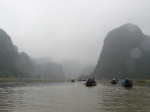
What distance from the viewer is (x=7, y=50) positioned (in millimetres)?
183750

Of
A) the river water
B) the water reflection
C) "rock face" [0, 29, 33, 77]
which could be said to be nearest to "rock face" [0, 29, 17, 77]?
"rock face" [0, 29, 33, 77]

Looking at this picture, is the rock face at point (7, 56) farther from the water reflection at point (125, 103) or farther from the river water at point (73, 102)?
the water reflection at point (125, 103)

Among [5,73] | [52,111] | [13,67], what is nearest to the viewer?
[52,111]

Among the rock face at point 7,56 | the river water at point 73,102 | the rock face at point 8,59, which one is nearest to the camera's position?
the river water at point 73,102

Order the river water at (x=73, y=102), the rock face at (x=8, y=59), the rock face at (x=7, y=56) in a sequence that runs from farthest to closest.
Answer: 1. the rock face at (x=8, y=59)
2. the rock face at (x=7, y=56)
3. the river water at (x=73, y=102)

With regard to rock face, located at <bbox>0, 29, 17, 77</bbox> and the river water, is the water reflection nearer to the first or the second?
the river water

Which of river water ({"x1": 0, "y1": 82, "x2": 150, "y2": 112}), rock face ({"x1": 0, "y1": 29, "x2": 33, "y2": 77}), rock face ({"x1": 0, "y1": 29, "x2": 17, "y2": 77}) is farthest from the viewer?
rock face ({"x1": 0, "y1": 29, "x2": 33, "y2": 77})

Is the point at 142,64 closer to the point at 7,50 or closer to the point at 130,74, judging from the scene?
the point at 130,74

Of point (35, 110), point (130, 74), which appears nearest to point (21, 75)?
point (130, 74)

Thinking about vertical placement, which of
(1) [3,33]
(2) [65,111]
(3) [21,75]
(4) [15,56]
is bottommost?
(2) [65,111]

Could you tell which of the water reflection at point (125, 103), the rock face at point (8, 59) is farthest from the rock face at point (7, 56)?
the water reflection at point (125, 103)

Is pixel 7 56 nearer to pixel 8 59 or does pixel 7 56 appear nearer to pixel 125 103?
pixel 8 59

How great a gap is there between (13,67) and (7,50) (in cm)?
1287

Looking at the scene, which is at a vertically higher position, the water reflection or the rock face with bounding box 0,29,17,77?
the rock face with bounding box 0,29,17,77
